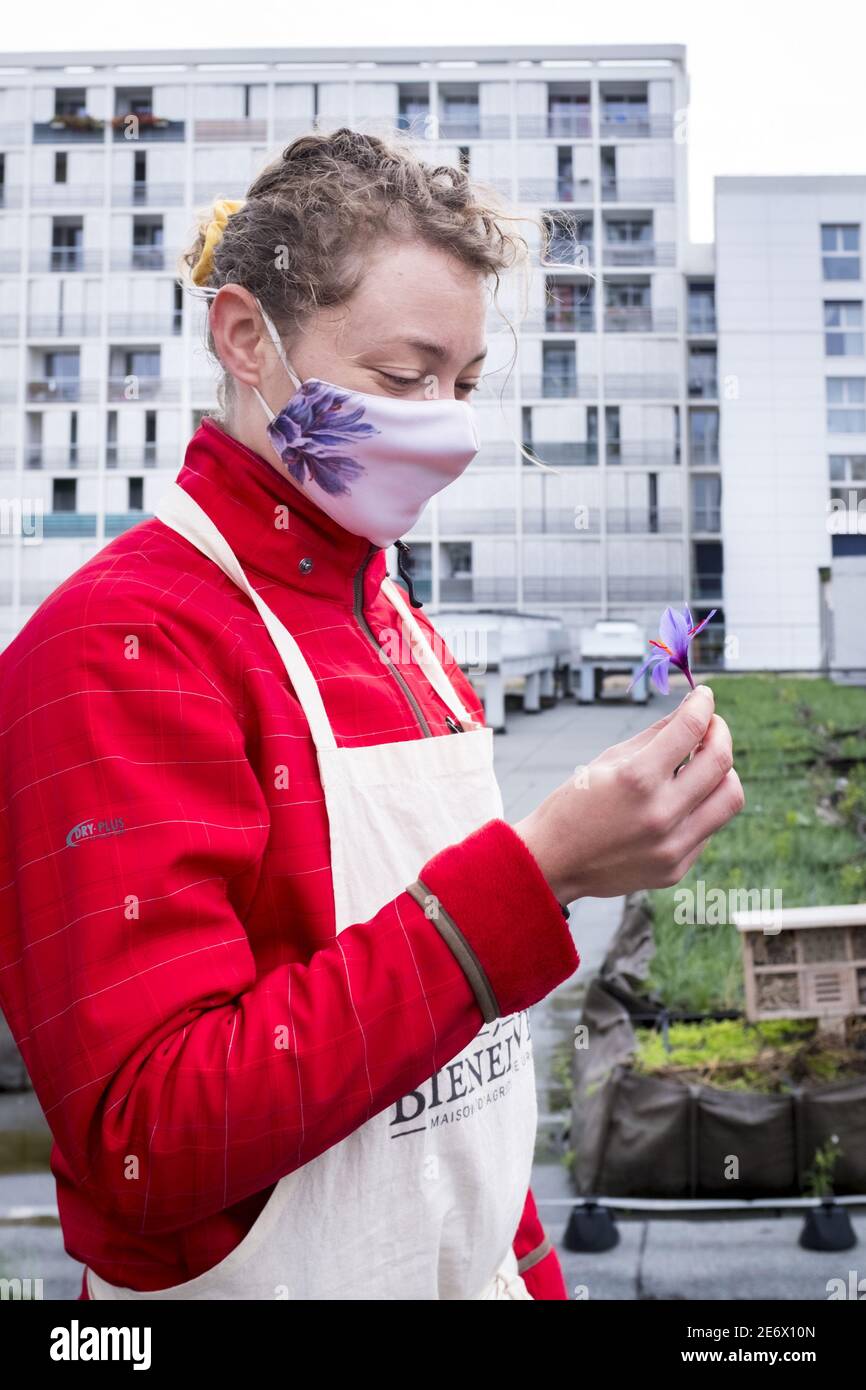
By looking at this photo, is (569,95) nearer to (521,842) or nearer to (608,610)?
(608,610)

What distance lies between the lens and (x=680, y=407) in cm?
279

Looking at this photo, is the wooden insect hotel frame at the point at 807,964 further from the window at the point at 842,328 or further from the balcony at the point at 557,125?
the balcony at the point at 557,125

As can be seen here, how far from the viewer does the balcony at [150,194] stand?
2.86 m

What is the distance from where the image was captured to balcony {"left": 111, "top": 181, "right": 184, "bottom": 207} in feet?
9.39

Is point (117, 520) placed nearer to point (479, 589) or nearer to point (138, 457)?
point (138, 457)

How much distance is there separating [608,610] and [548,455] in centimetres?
43

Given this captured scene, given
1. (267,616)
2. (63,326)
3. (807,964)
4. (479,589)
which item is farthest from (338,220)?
(63,326)

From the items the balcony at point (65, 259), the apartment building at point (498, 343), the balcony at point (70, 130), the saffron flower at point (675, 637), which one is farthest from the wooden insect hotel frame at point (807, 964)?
the balcony at point (70, 130)

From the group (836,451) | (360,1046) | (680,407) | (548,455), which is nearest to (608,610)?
(548,455)

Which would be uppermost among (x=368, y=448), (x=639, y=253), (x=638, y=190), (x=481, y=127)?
(x=481, y=127)

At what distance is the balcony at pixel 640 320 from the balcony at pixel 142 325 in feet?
3.80

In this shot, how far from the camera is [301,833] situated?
1.73 ft

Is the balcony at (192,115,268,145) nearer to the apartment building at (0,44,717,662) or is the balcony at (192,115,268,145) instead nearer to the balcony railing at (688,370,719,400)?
the apartment building at (0,44,717,662)

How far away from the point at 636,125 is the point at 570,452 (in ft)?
2.88
